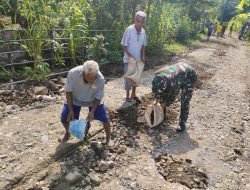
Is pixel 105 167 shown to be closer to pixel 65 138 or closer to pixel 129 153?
pixel 129 153

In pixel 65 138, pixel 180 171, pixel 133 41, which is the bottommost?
pixel 180 171

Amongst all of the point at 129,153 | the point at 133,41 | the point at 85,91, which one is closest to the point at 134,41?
the point at 133,41

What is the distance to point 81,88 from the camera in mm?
3469

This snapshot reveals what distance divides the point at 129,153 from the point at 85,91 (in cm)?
119

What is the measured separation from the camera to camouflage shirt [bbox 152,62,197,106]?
4.08 metres

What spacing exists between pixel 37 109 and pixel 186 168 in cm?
277

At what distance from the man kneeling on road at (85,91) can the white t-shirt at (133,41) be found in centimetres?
182

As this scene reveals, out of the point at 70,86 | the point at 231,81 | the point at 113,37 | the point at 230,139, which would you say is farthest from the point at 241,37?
the point at 70,86

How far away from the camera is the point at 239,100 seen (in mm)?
6801

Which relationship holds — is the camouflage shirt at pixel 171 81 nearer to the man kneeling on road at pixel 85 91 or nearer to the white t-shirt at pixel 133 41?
the man kneeling on road at pixel 85 91

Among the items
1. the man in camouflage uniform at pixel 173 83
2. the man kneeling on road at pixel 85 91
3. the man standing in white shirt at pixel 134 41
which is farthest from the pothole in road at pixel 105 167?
the man standing in white shirt at pixel 134 41

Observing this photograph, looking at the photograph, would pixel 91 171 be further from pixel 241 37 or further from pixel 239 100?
pixel 241 37

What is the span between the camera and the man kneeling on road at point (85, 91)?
3.22 metres

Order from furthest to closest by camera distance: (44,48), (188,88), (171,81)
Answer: (44,48)
(188,88)
(171,81)
